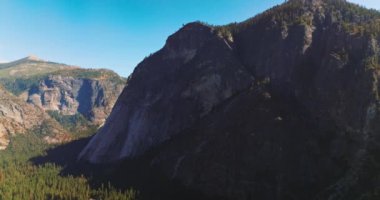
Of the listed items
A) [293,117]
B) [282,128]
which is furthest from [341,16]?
[282,128]

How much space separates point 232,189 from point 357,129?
48.9 metres

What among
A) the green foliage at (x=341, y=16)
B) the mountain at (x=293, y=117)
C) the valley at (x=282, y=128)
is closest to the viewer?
the mountain at (x=293, y=117)

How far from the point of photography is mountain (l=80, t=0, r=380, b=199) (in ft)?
435

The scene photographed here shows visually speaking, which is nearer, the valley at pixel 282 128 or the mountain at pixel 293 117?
the mountain at pixel 293 117

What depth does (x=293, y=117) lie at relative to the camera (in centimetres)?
15500

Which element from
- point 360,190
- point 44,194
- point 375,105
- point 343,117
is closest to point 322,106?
point 343,117

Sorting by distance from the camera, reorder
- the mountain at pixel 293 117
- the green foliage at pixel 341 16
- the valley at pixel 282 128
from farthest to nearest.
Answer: the green foliage at pixel 341 16 → the valley at pixel 282 128 → the mountain at pixel 293 117

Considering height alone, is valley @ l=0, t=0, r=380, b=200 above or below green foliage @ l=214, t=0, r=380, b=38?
below

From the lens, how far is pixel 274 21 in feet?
639

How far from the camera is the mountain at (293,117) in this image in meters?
132

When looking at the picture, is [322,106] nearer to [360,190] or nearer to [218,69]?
[360,190]

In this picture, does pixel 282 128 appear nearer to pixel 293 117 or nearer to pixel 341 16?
pixel 293 117

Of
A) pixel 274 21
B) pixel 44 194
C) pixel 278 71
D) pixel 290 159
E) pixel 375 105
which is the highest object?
pixel 274 21

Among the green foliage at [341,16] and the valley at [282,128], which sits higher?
the green foliage at [341,16]
